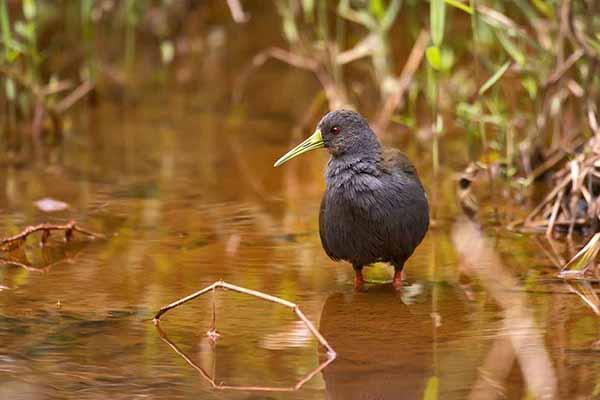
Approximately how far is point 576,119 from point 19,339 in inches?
147

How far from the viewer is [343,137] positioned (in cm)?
501

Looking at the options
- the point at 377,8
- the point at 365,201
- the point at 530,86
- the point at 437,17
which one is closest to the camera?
the point at 365,201

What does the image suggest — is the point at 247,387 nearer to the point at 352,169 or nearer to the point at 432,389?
the point at 432,389

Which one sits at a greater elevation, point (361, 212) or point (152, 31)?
point (152, 31)

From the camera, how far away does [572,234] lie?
5734 mm

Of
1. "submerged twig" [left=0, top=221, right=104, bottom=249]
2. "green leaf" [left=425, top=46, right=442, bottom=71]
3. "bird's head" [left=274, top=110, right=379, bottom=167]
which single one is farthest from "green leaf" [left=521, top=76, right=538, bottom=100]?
"submerged twig" [left=0, top=221, right=104, bottom=249]

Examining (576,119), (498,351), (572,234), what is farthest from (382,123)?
(498,351)

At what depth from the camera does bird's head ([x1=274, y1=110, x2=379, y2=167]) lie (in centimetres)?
499

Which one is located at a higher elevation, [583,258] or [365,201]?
[365,201]

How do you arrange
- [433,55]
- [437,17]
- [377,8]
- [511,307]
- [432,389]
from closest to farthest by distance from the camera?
[432,389], [511,307], [437,17], [433,55], [377,8]

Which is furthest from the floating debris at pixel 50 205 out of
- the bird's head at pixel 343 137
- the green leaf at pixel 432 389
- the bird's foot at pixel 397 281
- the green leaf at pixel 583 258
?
the green leaf at pixel 432 389

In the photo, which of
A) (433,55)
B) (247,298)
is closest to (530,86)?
(433,55)

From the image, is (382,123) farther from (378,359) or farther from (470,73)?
(378,359)

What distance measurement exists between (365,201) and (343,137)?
0.34 m
